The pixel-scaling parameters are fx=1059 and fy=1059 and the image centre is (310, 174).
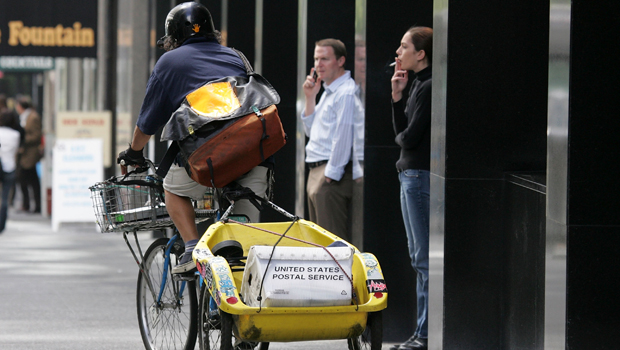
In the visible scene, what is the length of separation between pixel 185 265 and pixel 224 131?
0.75 m

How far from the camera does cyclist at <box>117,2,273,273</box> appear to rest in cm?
538

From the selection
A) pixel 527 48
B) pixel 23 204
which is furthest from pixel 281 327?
pixel 23 204

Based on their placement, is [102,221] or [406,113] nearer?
[102,221]

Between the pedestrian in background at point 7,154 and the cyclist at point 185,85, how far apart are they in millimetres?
10036

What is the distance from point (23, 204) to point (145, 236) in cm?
522

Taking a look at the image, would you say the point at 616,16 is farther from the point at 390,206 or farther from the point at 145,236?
the point at 145,236

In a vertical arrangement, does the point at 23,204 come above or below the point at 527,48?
below

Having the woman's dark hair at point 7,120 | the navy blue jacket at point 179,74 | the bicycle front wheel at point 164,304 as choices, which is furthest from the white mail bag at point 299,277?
the woman's dark hair at point 7,120

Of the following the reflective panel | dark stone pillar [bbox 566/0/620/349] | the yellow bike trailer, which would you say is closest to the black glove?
the yellow bike trailer

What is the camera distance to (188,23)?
18.2 ft

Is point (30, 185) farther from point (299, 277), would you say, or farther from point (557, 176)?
point (557, 176)

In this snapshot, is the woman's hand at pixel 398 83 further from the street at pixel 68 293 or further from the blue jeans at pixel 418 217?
the street at pixel 68 293

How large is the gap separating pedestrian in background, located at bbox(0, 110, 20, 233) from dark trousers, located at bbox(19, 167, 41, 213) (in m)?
2.13

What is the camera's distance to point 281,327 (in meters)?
4.26
